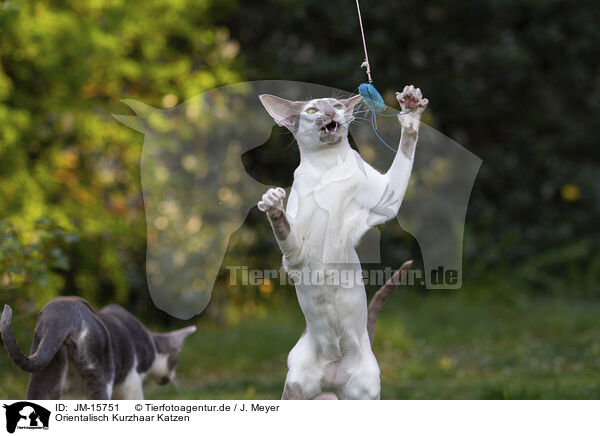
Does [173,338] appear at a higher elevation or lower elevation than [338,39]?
lower

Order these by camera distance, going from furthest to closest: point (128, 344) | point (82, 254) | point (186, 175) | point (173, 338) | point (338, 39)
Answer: point (338, 39)
point (82, 254)
point (186, 175)
point (173, 338)
point (128, 344)

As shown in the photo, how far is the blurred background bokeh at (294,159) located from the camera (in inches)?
199

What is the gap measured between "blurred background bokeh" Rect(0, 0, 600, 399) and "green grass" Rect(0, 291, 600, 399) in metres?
0.02

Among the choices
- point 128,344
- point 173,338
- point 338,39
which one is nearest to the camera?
point 128,344

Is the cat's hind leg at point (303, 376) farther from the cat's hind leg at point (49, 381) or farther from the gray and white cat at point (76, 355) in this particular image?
the cat's hind leg at point (49, 381)

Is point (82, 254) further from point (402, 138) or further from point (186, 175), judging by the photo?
point (402, 138)

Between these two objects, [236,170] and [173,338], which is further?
[236,170]

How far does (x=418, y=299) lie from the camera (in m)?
5.96

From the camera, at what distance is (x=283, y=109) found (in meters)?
2.56

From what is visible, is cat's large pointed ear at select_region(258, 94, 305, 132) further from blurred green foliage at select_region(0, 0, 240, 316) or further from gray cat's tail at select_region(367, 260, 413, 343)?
blurred green foliage at select_region(0, 0, 240, 316)

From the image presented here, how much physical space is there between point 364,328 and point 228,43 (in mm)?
3914

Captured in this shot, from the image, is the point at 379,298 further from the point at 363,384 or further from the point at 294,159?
the point at 294,159

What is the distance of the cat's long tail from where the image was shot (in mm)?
2348
